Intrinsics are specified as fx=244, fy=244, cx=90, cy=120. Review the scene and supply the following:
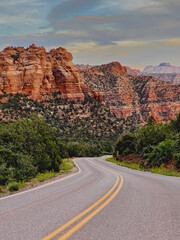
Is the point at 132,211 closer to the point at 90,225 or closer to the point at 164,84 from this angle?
the point at 90,225

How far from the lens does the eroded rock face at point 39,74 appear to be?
4353 inches

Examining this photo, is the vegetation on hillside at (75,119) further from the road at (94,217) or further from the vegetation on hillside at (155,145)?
the road at (94,217)

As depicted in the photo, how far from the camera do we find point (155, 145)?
3238cm

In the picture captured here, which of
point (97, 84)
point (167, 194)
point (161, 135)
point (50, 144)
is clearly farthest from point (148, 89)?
point (167, 194)

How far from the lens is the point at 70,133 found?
92688 millimetres

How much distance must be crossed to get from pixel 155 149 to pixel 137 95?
168265 mm

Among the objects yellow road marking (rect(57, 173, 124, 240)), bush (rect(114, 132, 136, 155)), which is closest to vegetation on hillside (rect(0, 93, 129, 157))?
bush (rect(114, 132, 136, 155))

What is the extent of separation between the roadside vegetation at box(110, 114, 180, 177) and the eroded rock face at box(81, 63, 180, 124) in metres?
117

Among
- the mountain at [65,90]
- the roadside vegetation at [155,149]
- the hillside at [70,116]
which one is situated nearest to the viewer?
the roadside vegetation at [155,149]

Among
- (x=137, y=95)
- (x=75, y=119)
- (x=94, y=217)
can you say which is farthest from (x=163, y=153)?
(x=137, y=95)

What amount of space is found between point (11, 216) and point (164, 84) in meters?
199

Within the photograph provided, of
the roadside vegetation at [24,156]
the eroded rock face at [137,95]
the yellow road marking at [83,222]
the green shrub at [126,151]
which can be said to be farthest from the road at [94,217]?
the eroded rock face at [137,95]

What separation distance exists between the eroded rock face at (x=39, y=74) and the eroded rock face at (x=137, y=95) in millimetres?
32008

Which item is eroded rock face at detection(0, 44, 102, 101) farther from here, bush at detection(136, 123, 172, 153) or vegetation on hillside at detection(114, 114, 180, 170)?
bush at detection(136, 123, 172, 153)
